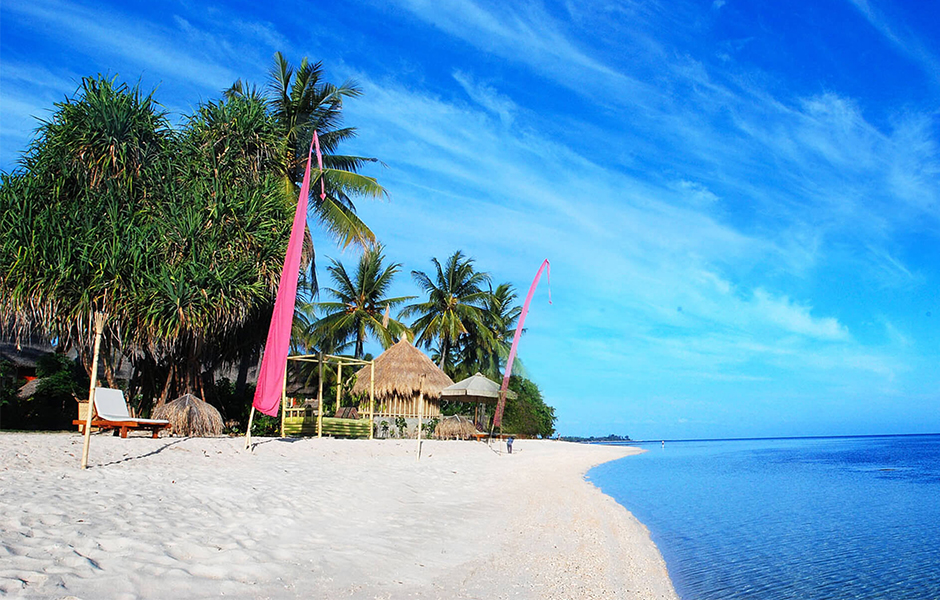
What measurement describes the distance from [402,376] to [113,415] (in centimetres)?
1320

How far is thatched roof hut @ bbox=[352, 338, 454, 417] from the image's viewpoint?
23922 mm

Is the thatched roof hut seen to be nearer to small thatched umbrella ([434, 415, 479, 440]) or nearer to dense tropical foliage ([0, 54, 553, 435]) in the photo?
small thatched umbrella ([434, 415, 479, 440])

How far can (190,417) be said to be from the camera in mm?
13922

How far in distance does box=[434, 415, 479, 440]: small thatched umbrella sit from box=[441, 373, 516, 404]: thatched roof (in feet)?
3.00

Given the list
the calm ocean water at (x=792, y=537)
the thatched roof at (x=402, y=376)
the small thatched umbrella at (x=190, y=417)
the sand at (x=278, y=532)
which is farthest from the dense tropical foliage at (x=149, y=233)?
the calm ocean water at (x=792, y=537)

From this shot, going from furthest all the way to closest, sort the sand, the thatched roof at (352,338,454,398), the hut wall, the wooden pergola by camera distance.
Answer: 1. the hut wall
2. the thatched roof at (352,338,454,398)
3. the wooden pergola
4. the sand

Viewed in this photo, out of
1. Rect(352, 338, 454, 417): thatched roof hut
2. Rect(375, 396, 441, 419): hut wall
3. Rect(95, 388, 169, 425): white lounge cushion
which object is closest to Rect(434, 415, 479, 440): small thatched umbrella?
Rect(375, 396, 441, 419): hut wall

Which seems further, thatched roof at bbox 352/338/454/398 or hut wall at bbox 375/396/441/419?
hut wall at bbox 375/396/441/419

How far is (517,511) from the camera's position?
9.60 m

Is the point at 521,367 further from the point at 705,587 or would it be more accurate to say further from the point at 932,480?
the point at 705,587

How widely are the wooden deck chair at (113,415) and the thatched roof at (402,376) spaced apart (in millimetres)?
11874

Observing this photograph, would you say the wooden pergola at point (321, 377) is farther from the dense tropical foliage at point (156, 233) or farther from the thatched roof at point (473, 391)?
the thatched roof at point (473, 391)

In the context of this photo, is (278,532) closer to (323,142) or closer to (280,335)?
(280,335)

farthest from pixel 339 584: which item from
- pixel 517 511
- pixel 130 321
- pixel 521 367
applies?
pixel 521 367
